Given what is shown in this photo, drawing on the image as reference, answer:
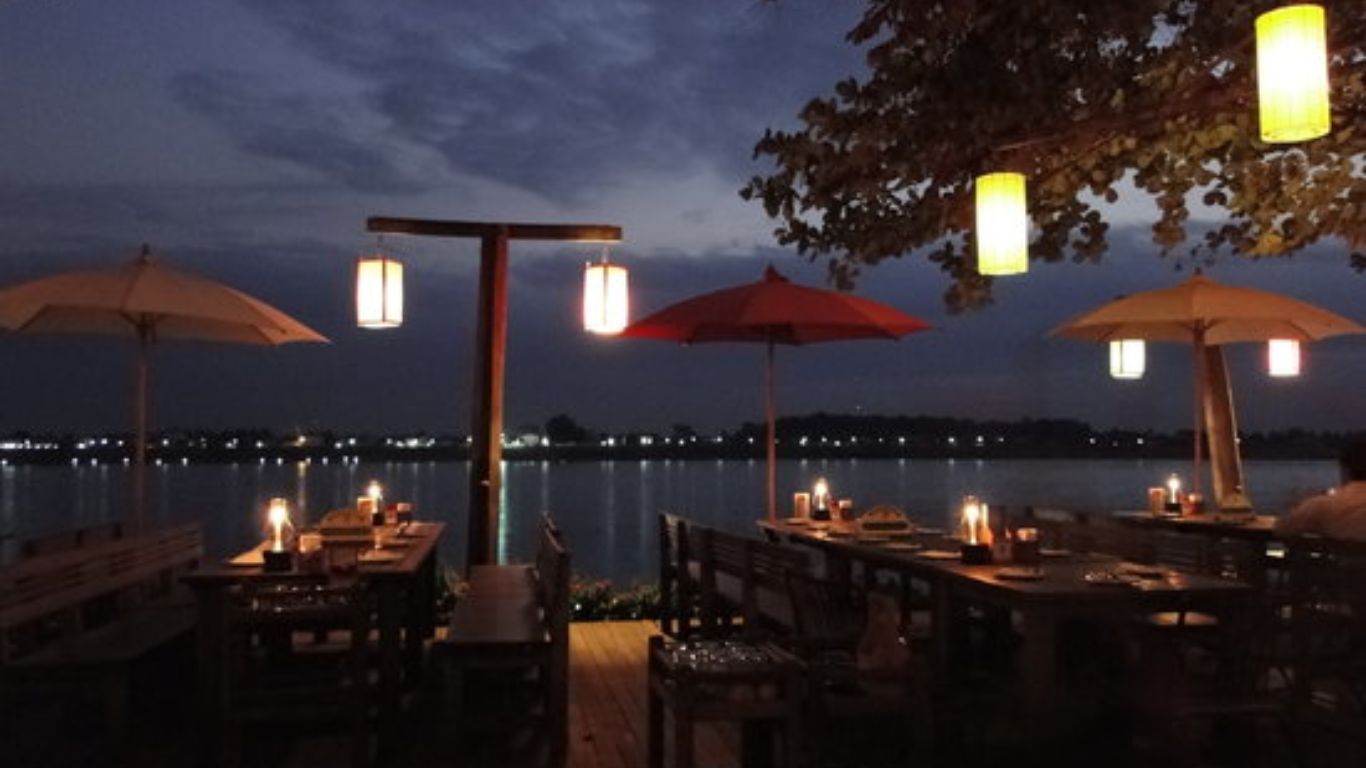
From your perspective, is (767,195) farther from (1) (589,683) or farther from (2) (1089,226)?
(1) (589,683)

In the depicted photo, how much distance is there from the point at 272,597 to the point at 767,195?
2519mm

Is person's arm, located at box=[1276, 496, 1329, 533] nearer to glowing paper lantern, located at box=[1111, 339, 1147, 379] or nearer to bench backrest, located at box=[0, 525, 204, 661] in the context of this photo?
glowing paper lantern, located at box=[1111, 339, 1147, 379]

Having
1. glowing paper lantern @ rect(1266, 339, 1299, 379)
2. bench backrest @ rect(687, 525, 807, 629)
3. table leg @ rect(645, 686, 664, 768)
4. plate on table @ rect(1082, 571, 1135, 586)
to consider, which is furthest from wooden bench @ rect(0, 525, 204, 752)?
glowing paper lantern @ rect(1266, 339, 1299, 379)

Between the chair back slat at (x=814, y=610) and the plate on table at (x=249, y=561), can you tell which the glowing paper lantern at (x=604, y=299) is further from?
the chair back slat at (x=814, y=610)

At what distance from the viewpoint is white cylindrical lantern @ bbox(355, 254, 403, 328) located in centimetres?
842

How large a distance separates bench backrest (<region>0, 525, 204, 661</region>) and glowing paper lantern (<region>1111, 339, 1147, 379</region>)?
756 cm

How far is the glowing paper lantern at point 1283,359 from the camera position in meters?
11.3

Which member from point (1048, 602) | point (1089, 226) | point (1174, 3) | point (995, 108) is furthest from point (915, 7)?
point (1048, 602)

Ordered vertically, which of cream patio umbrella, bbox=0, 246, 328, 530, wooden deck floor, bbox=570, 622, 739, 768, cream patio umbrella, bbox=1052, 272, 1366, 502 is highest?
cream patio umbrella, bbox=1052, 272, 1366, 502

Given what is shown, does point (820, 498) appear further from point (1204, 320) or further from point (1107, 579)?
point (1107, 579)

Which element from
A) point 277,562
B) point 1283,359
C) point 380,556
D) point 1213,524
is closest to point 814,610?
point 380,556

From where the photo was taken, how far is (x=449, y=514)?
52.9 meters

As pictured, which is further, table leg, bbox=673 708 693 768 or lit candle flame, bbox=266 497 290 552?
lit candle flame, bbox=266 497 290 552

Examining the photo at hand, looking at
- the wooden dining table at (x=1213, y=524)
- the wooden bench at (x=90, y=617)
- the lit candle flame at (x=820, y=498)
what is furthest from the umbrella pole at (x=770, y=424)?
the wooden bench at (x=90, y=617)
